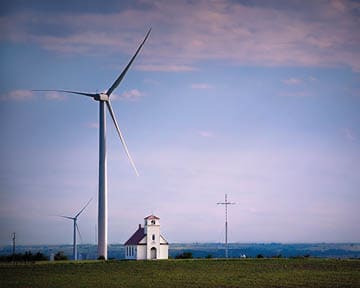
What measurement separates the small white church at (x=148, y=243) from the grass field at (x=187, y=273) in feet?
51.6

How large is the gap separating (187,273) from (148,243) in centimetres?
3044

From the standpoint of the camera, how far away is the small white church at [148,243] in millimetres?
92688

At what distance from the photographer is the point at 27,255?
8169cm

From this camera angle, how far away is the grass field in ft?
173

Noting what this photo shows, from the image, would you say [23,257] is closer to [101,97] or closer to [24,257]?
[24,257]

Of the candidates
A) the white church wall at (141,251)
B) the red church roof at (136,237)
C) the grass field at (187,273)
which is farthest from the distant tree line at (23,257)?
the red church roof at (136,237)

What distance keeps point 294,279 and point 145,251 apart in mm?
38035

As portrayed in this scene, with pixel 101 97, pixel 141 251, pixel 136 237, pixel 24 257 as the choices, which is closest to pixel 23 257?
pixel 24 257

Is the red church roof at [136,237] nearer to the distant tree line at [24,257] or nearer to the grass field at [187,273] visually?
the distant tree line at [24,257]

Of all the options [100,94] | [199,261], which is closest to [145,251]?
[199,261]

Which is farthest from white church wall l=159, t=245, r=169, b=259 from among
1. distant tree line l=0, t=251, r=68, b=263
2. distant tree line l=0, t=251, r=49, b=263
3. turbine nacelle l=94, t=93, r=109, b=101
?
turbine nacelle l=94, t=93, r=109, b=101

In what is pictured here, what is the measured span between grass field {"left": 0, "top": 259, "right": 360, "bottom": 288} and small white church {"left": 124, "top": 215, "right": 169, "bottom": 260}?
619 inches

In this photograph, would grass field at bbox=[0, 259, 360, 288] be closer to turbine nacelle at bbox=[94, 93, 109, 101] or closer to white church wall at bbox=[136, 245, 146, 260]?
white church wall at bbox=[136, 245, 146, 260]

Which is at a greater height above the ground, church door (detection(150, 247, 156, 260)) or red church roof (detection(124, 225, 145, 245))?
red church roof (detection(124, 225, 145, 245))
